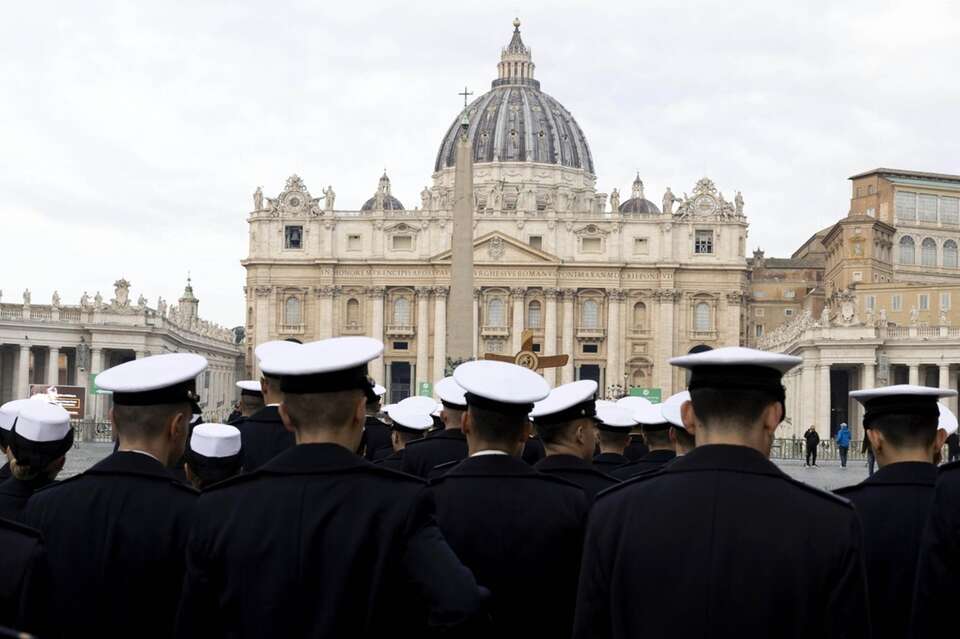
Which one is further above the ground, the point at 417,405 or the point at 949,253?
the point at 949,253

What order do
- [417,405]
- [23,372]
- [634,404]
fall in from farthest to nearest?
[23,372]
[417,405]
[634,404]

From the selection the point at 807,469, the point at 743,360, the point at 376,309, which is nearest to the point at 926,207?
the point at 376,309

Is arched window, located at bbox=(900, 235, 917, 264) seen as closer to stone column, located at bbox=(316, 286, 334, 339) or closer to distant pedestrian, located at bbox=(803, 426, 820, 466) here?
stone column, located at bbox=(316, 286, 334, 339)

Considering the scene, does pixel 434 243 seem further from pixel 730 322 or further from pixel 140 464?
pixel 140 464

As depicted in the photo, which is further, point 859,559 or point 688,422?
point 688,422

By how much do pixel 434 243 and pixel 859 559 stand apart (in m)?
85.6

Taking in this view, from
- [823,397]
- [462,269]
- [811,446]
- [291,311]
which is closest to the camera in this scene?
[462,269]

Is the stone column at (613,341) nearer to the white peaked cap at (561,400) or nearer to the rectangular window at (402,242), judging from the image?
the rectangular window at (402,242)

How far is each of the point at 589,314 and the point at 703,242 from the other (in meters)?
8.78

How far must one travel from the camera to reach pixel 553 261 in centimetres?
8812

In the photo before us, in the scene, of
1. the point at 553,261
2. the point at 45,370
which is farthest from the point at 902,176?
the point at 45,370

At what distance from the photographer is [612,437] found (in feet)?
31.0

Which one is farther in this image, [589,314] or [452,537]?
[589,314]

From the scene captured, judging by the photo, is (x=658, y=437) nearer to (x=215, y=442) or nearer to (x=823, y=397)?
(x=215, y=442)
